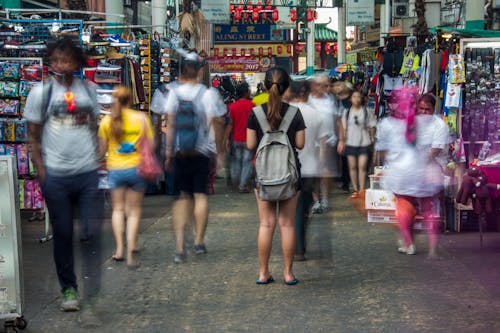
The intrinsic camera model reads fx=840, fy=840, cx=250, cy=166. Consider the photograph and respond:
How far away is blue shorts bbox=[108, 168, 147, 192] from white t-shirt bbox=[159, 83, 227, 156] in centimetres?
66

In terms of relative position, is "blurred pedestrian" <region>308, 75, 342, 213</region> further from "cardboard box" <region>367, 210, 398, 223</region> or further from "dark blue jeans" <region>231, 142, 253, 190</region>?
"dark blue jeans" <region>231, 142, 253, 190</region>

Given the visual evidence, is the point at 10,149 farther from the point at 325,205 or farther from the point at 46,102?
the point at 46,102

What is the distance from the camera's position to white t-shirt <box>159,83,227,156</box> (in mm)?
8234

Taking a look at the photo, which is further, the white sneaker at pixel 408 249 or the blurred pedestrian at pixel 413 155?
the white sneaker at pixel 408 249

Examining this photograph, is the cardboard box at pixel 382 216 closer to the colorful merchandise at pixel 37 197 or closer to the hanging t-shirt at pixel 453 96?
the hanging t-shirt at pixel 453 96

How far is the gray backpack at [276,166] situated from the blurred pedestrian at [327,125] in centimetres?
167

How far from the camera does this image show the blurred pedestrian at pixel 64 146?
19.9 ft

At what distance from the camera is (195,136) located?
818 cm

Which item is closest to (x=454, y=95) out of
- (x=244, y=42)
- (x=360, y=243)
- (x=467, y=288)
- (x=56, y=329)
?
(x=360, y=243)

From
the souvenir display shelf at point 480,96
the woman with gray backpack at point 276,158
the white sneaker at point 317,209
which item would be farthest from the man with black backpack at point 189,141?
the souvenir display shelf at point 480,96

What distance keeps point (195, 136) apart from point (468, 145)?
429 centimetres

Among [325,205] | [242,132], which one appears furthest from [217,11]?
[325,205]

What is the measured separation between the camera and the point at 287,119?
719 centimetres

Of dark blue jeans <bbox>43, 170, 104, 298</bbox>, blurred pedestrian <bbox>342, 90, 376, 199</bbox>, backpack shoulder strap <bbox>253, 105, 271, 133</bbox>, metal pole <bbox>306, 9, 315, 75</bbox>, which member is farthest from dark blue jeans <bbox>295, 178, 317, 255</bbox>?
metal pole <bbox>306, 9, 315, 75</bbox>
